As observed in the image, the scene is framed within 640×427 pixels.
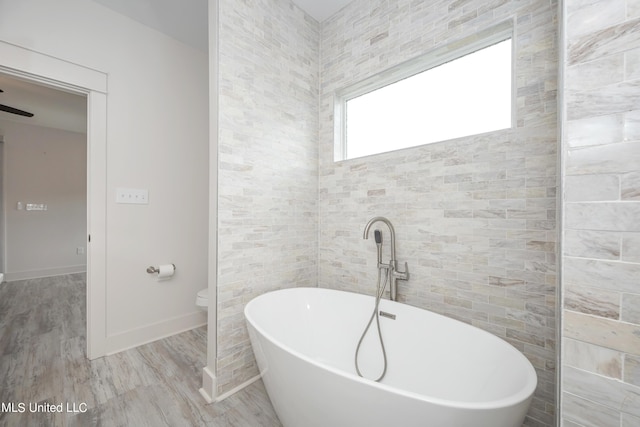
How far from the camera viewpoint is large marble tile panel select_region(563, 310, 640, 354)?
22.0 inches

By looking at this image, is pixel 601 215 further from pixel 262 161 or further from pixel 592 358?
pixel 262 161

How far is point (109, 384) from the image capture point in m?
1.55

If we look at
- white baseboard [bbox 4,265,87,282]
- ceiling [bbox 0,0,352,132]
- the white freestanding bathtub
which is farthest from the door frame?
white baseboard [bbox 4,265,87,282]

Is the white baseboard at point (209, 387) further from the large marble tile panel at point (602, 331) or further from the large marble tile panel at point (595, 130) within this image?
the large marble tile panel at point (595, 130)

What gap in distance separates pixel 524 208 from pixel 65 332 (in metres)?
3.62

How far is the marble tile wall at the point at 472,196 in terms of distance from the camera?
1154mm

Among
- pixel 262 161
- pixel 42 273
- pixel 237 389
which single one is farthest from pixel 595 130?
pixel 42 273

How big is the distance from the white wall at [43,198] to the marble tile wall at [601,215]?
21.2 feet

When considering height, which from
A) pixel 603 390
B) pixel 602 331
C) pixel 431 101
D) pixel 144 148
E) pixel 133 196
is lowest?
pixel 603 390

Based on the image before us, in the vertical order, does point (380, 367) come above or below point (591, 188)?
below

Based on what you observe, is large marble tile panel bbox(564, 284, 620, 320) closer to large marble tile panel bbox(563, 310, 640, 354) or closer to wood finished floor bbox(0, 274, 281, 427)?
large marble tile panel bbox(563, 310, 640, 354)

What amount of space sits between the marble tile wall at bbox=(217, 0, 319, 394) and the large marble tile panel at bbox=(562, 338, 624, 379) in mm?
1511

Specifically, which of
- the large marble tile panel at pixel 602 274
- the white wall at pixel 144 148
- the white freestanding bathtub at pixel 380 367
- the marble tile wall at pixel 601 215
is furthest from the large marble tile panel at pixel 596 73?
the white wall at pixel 144 148

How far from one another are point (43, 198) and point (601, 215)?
6653mm
